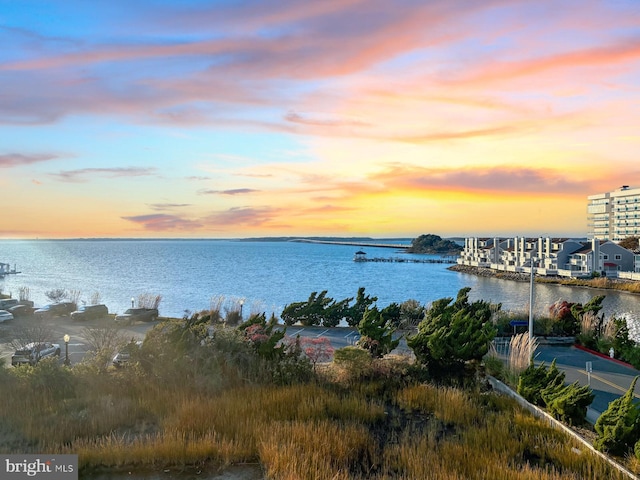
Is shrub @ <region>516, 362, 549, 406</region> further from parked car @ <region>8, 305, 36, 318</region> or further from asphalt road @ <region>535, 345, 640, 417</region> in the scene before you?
parked car @ <region>8, 305, 36, 318</region>

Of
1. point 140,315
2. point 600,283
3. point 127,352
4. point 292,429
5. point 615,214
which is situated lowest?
point 600,283

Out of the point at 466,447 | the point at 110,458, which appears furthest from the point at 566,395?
the point at 110,458

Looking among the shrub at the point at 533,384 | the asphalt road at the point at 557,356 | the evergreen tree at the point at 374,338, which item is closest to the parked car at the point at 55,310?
the asphalt road at the point at 557,356

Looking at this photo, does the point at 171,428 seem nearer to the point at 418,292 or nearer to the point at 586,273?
the point at 418,292

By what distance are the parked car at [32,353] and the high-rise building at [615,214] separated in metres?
163

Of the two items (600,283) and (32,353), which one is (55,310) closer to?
(32,353)

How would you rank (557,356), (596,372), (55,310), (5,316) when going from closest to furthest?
(596,372)
(557,356)
(5,316)
(55,310)

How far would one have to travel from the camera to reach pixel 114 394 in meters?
10.8

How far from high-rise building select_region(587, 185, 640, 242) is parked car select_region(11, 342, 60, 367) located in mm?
162683

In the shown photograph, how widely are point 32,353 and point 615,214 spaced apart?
585ft

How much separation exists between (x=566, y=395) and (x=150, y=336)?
10384 millimetres

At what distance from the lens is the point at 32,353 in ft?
57.7
